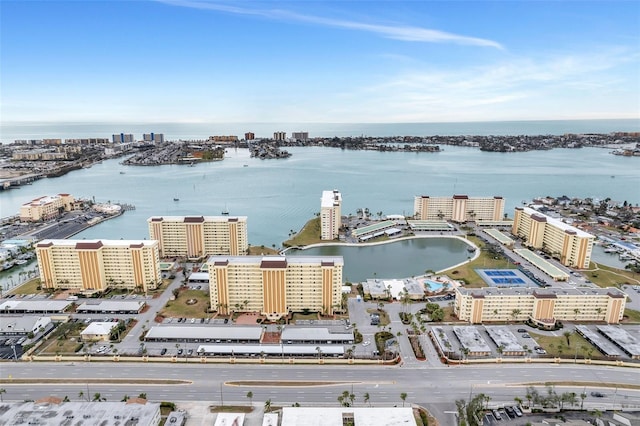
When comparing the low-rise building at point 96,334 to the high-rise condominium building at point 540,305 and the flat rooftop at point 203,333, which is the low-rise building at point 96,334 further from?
the high-rise condominium building at point 540,305

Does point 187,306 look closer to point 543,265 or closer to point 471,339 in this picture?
point 471,339

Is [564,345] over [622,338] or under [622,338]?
under

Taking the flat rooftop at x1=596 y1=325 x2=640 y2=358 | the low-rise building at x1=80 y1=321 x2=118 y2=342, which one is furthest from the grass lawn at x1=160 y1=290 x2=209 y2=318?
the flat rooftop at x1=596 y1=325 x2=640 y2=358

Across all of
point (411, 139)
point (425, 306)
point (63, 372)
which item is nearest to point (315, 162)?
point (411, 139)

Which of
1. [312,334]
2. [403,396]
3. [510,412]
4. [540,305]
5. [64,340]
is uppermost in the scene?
[540,305]

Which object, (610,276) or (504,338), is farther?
(610,276)

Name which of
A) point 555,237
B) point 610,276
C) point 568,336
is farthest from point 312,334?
point 555,237
